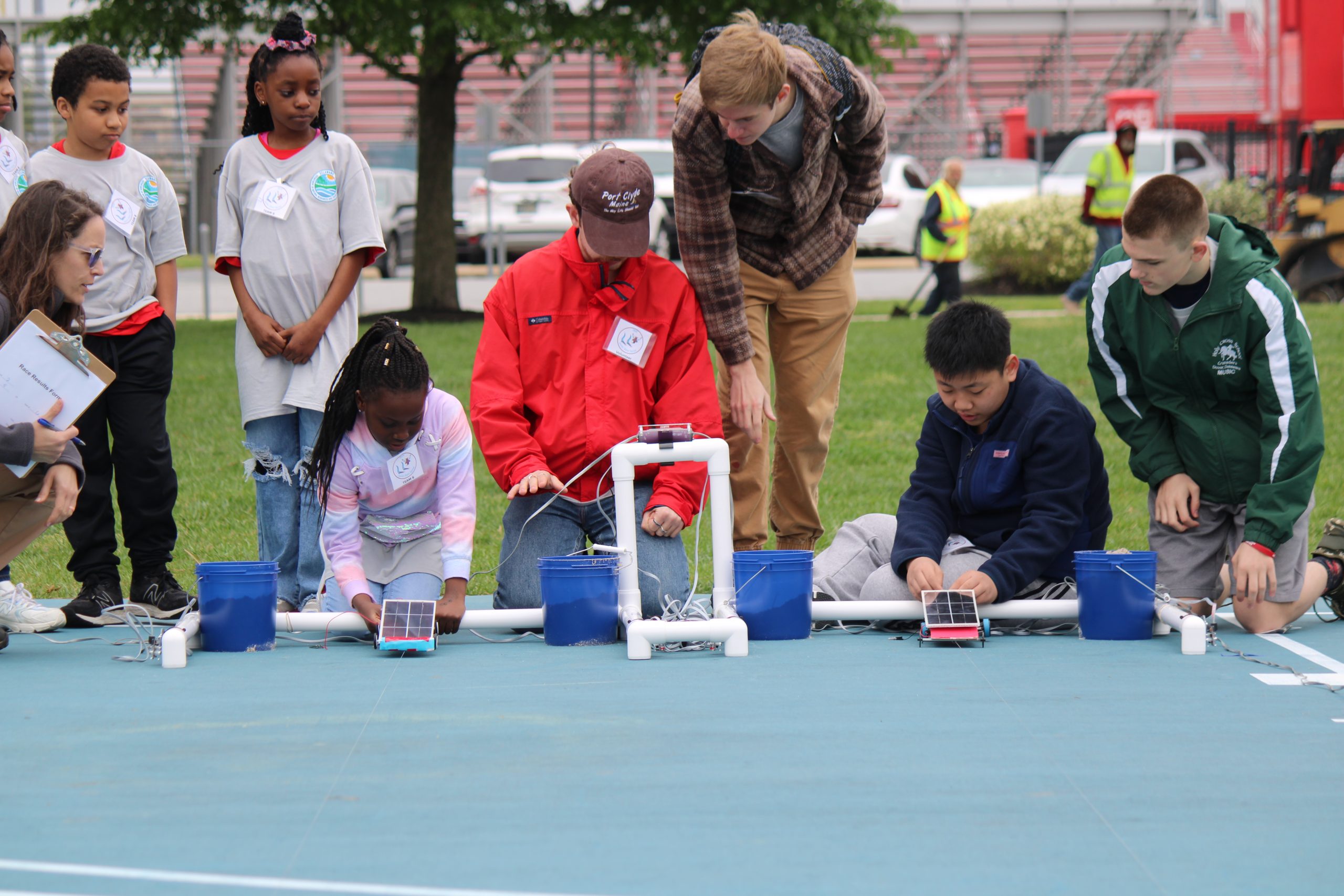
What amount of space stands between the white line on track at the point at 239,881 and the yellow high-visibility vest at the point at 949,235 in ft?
38.6

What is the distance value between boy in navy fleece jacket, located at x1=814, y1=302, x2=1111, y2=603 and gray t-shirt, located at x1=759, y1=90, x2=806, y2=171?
2.09 ft

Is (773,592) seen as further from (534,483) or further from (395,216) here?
(395,216)

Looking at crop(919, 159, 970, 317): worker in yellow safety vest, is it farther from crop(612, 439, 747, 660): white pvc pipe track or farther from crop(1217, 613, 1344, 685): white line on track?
crop(612, 439, 747, 660): white pvc pipe track

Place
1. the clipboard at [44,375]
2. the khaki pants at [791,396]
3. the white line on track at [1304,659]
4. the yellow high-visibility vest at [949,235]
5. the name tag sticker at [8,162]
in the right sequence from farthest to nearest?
1. the yellow high-visibility vest at [949,235]
2. the khaki pants at [791,396]
3. the name tag sticker at [8,162]
4. the clipboard at [44,375]
5. the white line on track at [1304,659]

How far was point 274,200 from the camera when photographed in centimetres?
445

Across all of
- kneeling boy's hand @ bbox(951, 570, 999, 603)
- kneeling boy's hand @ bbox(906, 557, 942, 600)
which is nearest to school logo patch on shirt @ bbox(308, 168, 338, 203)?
kneeling boy's hand @ bbox(906, 557, 942, 600)

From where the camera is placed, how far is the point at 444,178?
13.6 metres

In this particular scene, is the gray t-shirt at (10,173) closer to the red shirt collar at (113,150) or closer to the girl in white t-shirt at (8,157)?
the girl in white t-shirt at (8,157)

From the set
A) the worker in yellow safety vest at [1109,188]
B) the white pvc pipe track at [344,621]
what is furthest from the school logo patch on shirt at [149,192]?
the worker in yellow safety vest at [1109,188]

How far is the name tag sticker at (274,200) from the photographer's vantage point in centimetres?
444

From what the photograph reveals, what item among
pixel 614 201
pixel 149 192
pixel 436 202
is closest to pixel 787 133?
pixel 614 201

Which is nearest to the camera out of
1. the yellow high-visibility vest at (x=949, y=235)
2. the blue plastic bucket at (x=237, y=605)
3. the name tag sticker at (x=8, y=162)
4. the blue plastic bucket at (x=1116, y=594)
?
the blue plastic bucket at (x=237, y=605)

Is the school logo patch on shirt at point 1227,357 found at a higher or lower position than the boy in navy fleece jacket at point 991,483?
higher

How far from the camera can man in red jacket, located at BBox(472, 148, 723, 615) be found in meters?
4.12
